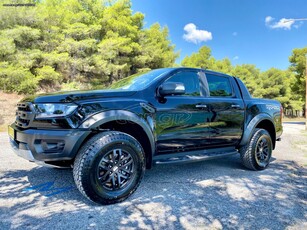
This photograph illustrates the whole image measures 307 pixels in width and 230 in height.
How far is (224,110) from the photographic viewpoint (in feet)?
13.0

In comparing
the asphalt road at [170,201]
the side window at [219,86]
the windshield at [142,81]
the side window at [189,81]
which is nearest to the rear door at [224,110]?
the side window at [219,86]

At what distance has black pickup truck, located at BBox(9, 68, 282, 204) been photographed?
2.61 m

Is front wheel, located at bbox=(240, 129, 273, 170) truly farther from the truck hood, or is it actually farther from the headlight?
the headlight

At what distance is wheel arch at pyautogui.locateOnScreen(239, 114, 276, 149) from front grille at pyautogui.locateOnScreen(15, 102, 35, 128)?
3.35 meters

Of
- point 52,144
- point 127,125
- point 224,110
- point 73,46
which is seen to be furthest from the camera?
point 73,46

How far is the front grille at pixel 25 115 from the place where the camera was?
106 inches

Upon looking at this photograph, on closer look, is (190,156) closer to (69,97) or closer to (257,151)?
(257,151)

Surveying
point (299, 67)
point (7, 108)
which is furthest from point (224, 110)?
point (299, 67)

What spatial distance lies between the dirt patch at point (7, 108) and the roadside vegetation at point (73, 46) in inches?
21.4

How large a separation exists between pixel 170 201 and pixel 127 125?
41.9 inches

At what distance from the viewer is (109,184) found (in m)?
2.80

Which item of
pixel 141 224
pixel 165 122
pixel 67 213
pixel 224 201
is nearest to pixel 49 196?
pixel 67 213

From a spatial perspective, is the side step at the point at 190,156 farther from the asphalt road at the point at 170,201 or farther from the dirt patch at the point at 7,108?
the dirt patch at the point at 7,108

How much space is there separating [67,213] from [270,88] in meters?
37.7
